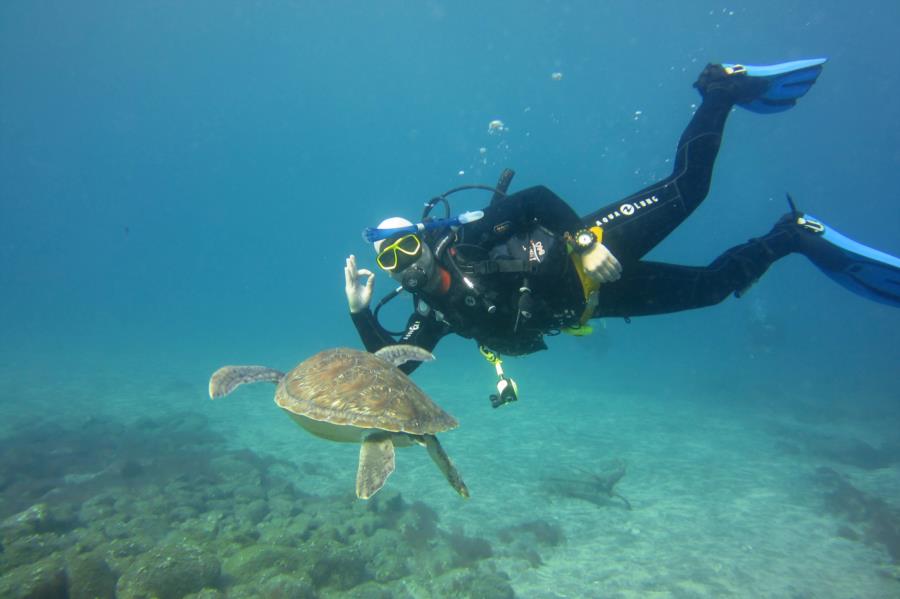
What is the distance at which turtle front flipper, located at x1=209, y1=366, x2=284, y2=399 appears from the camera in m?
3.90

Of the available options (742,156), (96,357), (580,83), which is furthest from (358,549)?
(742,156)

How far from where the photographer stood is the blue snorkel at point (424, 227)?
4.23 metres

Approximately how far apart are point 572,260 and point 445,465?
2638 millimetres

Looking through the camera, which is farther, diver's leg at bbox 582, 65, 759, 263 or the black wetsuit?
diver's leg at bbox 582, 65, 759, 263

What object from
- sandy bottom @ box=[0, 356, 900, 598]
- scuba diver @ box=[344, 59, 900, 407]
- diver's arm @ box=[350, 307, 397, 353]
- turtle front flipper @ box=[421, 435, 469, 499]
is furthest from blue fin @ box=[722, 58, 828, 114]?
sandy bottom @ box=[0, 356, 900, 598]

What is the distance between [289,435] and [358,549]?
1007 centimetres

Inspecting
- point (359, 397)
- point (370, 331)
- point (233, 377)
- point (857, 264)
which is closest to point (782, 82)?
point (857, 264)

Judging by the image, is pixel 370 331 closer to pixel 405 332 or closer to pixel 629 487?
pixel 405 332

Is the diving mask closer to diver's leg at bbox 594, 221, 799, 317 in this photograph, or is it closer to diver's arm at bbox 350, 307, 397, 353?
diver's arm at bbox 350, 307, 397, 353

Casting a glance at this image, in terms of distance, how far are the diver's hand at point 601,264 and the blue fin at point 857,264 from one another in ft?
10.8

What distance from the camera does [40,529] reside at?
724 centimetres

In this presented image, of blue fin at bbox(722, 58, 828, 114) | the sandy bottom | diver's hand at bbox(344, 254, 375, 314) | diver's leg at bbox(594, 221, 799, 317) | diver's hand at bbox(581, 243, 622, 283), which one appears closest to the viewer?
diver's hand at bbox(581, 243, 622, 283)

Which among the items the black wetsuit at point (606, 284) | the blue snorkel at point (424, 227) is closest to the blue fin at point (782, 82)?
the black wetsuit at point (606, 284)

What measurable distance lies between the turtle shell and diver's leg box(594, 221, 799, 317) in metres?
2.70
